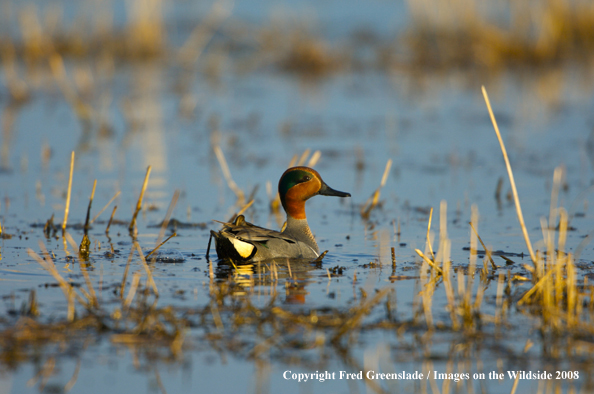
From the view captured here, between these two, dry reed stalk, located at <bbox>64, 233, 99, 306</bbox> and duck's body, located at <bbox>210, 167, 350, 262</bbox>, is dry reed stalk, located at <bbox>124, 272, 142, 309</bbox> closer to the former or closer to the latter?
dry reed stalk, located at <bbox>64, 233, 99, 306</bbox>

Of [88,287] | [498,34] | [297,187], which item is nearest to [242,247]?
[297,187]

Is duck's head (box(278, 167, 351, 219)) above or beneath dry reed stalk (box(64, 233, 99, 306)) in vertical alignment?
above

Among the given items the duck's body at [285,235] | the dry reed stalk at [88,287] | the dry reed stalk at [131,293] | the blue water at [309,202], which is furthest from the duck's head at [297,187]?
the dry reed stalk at [131,293]

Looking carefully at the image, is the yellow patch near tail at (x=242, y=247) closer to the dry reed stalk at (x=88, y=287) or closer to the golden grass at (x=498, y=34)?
the dry reed stalk at (x=88, y=287)

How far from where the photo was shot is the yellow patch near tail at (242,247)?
20.5 ft

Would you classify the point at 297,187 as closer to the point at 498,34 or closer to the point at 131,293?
the point at 131,293

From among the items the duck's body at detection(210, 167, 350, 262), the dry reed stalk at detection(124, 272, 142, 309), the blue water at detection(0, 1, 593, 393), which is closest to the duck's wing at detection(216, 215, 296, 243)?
the duck's body at detection(210, 167, 350, 262)

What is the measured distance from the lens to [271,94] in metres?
17.8

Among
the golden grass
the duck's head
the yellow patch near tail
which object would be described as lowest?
the yellow patch near tail

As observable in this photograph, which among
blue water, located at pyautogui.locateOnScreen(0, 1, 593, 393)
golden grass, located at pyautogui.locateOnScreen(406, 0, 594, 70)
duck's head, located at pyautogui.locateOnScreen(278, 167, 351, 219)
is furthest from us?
golden grass, located at pyautogui.locateOnScreen(406, 0, 594, 70)

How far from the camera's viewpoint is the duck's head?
7.03m

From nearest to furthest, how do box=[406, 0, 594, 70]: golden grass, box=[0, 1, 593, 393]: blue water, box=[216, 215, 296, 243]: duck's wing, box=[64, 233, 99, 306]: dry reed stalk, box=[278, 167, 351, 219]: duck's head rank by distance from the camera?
1. box=[0, 1, 593, 393]: blue water
2. box=[64, 233, 99, 306]: dry reed stalk
3. box=[216, 215, 296, 243]: duck's wing
4. box=[278, 167, 351, 219]: duck's head
5. box=[406, 0, 594, 70]: golden grass

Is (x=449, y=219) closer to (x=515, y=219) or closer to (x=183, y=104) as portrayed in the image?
(x=515, y=219)

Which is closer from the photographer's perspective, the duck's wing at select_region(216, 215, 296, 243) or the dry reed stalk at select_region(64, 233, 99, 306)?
the dry reed stalk at select_region(64, 233, 99, 306)
